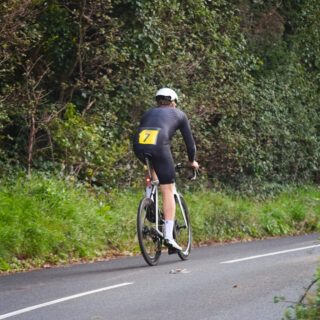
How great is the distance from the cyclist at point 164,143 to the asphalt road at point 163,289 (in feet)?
2.60

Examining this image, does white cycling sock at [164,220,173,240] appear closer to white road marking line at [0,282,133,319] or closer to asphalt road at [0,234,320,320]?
asphalt road at [0,234,320,320]

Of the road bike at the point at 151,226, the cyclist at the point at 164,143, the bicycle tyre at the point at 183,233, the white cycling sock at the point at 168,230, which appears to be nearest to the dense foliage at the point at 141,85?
the bicycle tyre at the point at 183,233

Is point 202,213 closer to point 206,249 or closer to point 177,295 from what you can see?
point 206,249

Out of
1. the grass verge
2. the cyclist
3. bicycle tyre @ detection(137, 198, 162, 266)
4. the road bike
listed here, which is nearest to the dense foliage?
the grass verge

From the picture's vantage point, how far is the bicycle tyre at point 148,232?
955cm

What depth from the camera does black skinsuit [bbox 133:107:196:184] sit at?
9688 mm

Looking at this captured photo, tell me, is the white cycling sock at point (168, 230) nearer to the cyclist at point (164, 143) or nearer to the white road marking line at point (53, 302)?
the cyclist at point (164, 143)

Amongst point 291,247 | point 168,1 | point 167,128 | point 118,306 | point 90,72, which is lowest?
point 291,247

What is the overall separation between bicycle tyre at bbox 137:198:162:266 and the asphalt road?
181 millimetres

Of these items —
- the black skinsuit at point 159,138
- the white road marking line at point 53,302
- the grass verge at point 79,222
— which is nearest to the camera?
the white road marking line at point 53,302

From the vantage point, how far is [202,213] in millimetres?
14938

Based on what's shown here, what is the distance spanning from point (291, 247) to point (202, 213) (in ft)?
9.55

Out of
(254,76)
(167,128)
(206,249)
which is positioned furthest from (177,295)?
(254,76)

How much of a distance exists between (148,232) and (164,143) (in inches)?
47.3
